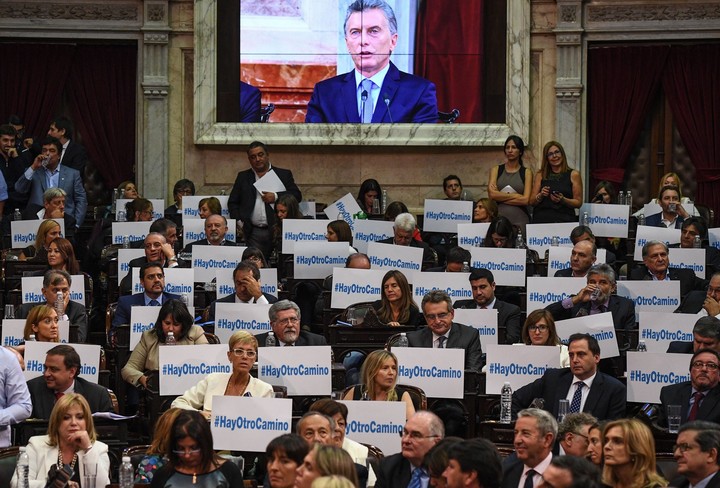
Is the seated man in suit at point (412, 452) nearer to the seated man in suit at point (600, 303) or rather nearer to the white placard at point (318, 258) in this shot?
the seated man in suit at point (600, 303)

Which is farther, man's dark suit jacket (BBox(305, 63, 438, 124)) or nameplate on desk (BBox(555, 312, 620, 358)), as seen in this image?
man's dark suit jacket (BBox(305, 63, 438, 124))

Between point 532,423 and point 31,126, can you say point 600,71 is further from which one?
point 532,423

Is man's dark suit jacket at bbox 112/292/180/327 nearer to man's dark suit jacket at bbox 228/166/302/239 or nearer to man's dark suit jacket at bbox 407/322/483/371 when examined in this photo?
man's dark suit jacket at bbox 407/322/483/371

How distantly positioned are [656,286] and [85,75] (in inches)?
341

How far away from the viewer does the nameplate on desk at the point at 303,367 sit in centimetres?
1016

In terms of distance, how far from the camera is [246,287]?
11906 mm

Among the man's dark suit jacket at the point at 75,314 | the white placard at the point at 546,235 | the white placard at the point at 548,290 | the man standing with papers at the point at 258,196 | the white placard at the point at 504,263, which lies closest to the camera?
the man's dark suit jacket at the point at 75,314

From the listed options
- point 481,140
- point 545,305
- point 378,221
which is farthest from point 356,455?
point 481,140

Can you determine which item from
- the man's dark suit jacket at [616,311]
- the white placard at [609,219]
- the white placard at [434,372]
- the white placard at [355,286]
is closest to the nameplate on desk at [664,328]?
the man's dark suit jacket at [616,311]

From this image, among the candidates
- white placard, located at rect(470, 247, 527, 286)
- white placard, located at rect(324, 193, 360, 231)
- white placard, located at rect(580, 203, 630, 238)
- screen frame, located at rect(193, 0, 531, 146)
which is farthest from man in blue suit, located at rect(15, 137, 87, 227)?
white placard, located at rect(580, 203, 630, 238)

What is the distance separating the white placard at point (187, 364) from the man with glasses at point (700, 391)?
2942mm

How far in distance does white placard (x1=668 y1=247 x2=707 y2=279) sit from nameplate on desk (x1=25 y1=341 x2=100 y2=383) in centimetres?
551

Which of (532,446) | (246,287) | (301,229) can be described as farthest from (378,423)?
(301,229)

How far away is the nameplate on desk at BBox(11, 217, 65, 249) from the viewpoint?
14.3m
